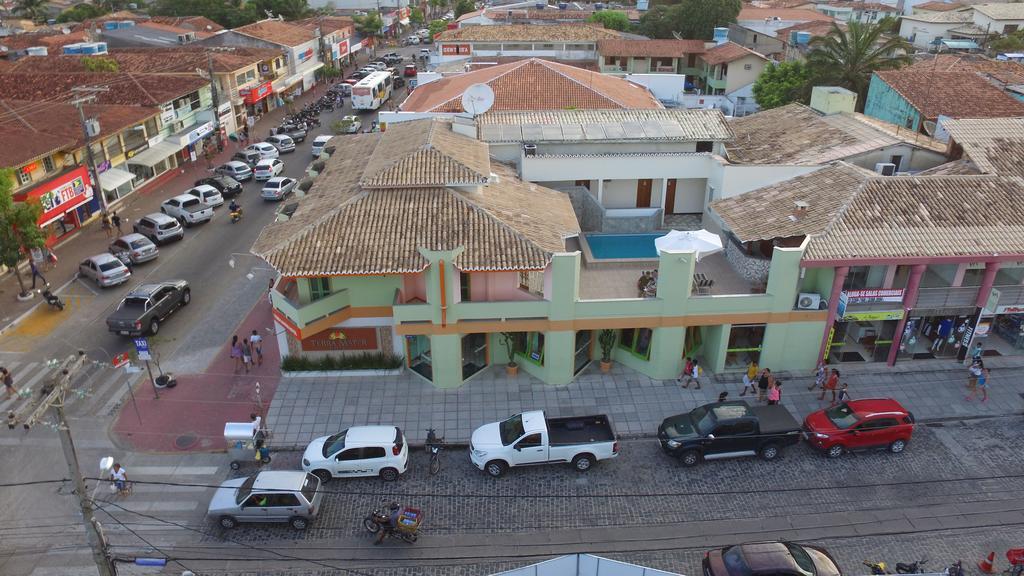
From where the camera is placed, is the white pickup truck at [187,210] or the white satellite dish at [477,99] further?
the white pickup truck at [187,210]

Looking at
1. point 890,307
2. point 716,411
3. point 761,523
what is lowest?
point 761,523

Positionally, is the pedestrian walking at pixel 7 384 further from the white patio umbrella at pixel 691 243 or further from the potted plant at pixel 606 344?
the white patio umbrella at pixel 691 243

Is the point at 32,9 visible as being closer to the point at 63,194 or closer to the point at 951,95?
the point at 63,194

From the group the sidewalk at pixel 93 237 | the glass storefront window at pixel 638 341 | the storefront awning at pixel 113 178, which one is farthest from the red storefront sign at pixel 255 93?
the glass storefront window at pixel 638 341

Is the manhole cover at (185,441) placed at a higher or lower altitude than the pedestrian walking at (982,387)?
lower

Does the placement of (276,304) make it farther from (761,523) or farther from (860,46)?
(860,46)

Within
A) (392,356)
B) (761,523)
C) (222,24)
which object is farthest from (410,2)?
(761,523)

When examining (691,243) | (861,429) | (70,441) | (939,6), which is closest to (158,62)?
(691,243)
